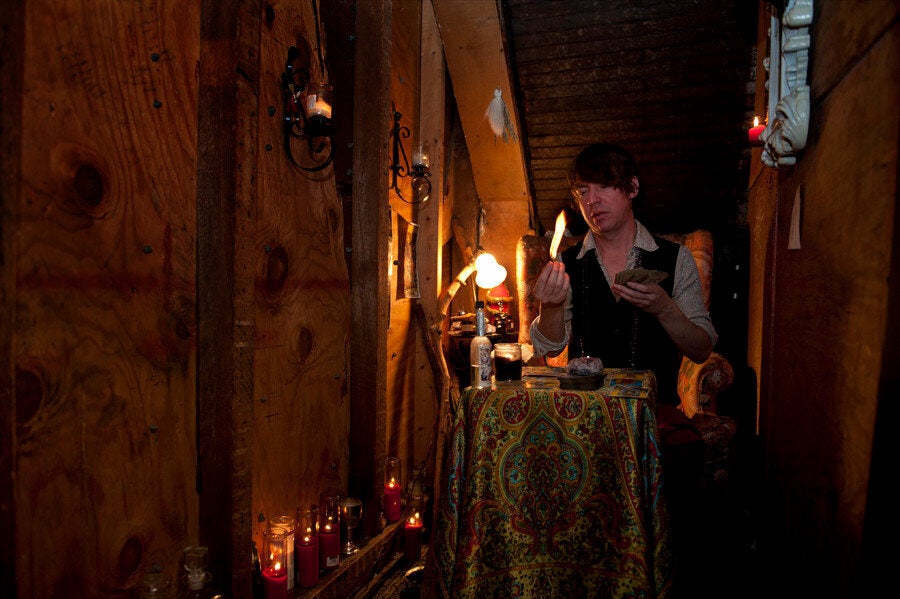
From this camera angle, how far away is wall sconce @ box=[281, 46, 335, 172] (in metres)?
2.48

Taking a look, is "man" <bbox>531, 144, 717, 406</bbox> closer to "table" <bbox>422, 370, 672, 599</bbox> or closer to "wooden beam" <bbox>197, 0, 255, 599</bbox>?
"table" <bbox>422, 370, 672, 599</bbox>

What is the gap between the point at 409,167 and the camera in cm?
402

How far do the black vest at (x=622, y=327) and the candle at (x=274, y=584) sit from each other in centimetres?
166

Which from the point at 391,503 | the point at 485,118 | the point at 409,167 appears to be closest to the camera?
the point at 391,503

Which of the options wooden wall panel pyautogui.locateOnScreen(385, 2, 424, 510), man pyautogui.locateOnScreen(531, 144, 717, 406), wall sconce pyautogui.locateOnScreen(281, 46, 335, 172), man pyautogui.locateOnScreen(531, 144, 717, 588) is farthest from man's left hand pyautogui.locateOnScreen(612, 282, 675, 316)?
wooden wall panel pyautogui.locateOnScreen(385, 2, 424, 510)

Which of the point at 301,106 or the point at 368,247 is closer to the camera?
the point at 301,106

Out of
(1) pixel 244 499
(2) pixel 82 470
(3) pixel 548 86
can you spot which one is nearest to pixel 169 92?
(2) pixel 82 470

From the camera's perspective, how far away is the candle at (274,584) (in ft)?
7.51

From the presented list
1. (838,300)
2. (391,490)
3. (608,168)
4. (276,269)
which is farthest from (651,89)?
(391,490)

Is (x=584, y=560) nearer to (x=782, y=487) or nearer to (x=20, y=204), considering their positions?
(x=782, y=487)

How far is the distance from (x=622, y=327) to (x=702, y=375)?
3.58 feet

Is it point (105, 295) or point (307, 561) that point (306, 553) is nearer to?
point (307, 561)

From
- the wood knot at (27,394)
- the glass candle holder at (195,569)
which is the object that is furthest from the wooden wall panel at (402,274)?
the wood knot at (27,394)

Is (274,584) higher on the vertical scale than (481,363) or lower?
lower
